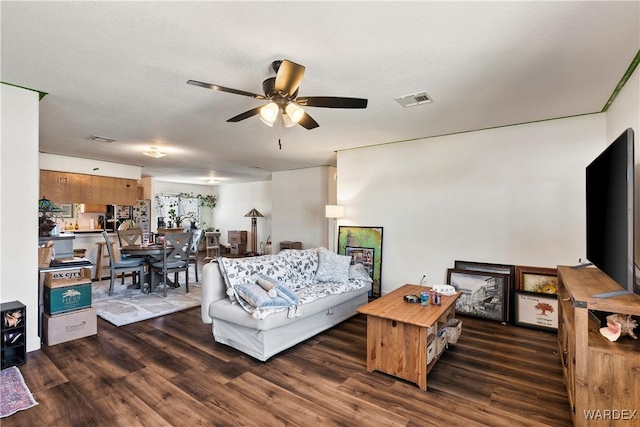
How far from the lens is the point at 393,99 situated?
3.04 meters

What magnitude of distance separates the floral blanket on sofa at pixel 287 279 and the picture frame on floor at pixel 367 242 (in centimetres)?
78

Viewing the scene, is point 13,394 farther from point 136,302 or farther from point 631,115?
point 631,115

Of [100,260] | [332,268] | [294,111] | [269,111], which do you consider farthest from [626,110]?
[100,260]

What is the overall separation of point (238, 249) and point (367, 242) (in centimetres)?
591

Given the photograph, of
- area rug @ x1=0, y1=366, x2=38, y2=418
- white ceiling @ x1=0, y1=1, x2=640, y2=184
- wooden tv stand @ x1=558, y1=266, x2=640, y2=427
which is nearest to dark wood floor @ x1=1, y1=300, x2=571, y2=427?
area rug @ x1=0, y1=366, x2=38, y2=418

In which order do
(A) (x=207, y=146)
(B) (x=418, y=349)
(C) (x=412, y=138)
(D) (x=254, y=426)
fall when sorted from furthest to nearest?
(A) (x=207, y=146), (C) (x=412, y=138), (B) (x=418, y=349), (D) (x=254, y=426)

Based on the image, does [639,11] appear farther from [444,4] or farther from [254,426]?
[254,426]

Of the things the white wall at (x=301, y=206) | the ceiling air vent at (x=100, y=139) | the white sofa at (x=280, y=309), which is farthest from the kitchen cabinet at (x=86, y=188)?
the white sofa at (x=280, y=309)

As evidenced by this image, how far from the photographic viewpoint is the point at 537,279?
3646mm

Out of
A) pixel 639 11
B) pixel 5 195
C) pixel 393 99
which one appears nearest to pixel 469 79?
pixel 393 99

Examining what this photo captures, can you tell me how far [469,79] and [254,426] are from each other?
3.11 m

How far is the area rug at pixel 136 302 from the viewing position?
391 cm

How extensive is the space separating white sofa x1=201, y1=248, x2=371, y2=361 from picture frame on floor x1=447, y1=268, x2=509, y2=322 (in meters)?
1.27

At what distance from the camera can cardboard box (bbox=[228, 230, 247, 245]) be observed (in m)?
9.76
